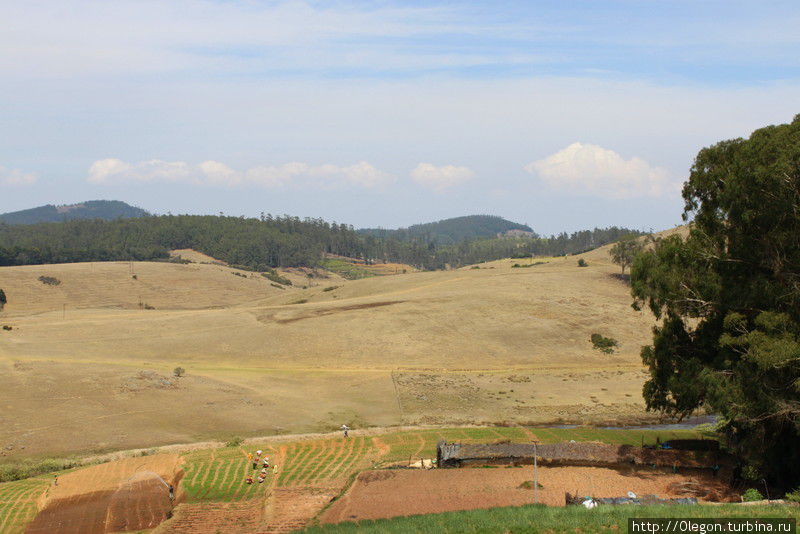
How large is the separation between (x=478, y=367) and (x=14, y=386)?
139 ft

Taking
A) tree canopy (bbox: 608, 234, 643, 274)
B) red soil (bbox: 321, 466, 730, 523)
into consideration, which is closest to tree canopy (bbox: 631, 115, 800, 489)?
red soil (bbox: 321, 466, 730, 523)

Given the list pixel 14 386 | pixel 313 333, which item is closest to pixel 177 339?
pixel 313 333

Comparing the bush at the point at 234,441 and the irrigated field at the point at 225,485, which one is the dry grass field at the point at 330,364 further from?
the irrigated field at the point at 225,485

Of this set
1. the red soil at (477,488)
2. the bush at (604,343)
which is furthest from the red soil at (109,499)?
the bush at (604,343)

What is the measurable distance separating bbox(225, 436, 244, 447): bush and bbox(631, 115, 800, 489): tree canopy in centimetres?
2589

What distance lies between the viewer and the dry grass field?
4731 centimetres

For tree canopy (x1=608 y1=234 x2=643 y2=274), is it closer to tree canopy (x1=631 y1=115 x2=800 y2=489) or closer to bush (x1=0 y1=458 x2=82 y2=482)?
tree canopy (x1=631 y1=115 x2=800 y2=489)

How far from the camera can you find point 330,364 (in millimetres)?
70562

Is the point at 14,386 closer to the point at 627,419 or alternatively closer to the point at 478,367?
the point at 478,367

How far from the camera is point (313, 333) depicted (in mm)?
80312

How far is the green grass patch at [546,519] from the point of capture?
784 inches

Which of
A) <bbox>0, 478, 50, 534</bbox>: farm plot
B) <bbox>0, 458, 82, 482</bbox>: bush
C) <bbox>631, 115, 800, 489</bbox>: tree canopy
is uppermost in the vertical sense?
<bbox>631, 115, 800, 489</bbox>: tree canopy

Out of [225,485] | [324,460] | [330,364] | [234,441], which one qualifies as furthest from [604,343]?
[225,485]

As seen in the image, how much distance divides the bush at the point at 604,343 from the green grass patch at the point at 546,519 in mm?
55933
